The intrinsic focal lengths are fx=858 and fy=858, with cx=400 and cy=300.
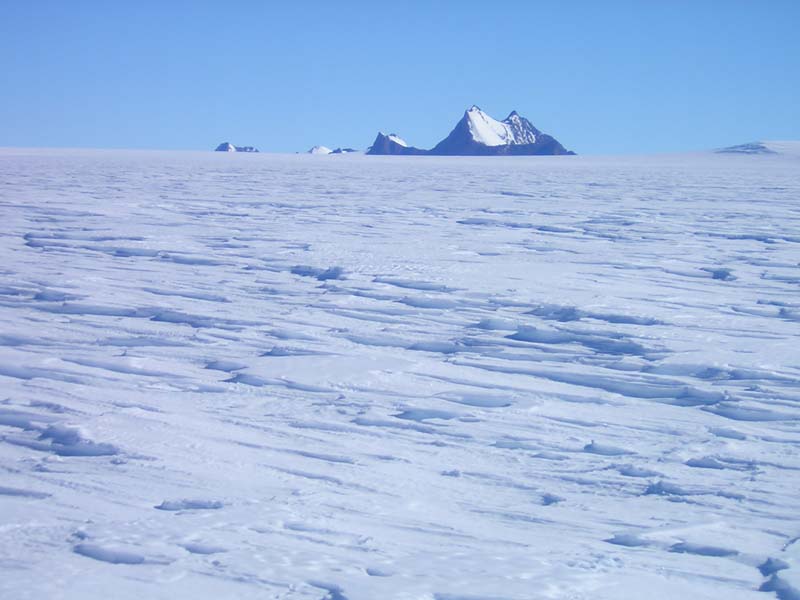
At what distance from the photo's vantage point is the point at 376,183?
12.6 meters

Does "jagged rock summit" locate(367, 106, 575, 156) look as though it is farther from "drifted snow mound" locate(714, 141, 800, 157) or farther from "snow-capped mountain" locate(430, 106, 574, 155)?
"drifted snow mound" locate(714, 141, 800, 157)

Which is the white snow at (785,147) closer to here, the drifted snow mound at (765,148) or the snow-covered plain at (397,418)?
the drifted snow mound at (765,148)

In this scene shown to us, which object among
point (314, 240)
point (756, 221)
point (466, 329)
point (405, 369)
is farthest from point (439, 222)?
point (405, 369)

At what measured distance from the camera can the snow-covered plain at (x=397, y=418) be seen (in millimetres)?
2115

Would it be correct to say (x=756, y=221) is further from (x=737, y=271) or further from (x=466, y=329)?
(x=466, y=329)

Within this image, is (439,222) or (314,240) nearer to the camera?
(314,240)

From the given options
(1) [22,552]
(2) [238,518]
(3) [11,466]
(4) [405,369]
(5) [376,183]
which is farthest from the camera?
(5) [376,183]

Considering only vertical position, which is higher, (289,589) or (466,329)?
(466,329)

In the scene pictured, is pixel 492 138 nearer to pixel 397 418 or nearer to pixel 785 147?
pixel 785 147

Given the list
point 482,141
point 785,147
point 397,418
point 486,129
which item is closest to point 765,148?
point 785,147

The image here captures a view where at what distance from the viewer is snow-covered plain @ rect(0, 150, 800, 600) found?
2115mm

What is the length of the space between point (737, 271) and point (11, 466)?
4544mm

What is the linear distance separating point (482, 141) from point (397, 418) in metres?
50.4

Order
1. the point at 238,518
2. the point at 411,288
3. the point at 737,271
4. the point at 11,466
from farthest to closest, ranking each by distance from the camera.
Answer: the point at 737,271 → the point at 411,288 → the point at 11,466 → the point at 238,518
